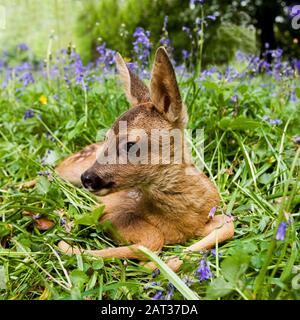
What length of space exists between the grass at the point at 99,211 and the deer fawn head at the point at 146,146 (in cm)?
24

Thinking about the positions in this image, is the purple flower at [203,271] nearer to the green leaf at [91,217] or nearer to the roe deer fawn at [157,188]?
the roe deer fawn at [157,188]

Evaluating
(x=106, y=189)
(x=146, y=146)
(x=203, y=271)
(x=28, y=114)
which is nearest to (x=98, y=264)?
(x=106, y=189)

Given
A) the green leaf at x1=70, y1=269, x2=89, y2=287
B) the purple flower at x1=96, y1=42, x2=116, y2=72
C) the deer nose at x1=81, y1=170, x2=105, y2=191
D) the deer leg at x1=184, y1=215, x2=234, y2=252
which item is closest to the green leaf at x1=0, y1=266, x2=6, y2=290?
the green leaf at x1=70, y1=269, x2=89, y2=287

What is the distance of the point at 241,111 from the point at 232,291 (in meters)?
2.05

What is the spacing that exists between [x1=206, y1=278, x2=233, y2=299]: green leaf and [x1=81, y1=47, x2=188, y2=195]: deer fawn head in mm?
844

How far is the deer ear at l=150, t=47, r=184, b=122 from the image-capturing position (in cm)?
225

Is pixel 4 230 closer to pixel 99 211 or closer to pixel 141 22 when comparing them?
pixel 99 211

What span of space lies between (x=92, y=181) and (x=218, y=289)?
0.95 metres

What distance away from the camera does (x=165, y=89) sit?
238cm

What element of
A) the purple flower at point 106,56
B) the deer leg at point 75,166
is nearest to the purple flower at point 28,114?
the purple flower at point 106,56

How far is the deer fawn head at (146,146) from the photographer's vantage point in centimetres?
237

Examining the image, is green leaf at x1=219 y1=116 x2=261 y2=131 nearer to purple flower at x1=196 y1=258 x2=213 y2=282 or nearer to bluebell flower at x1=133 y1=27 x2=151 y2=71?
bluebell flower at x1=133 y1=27 x2=151 y2=71
